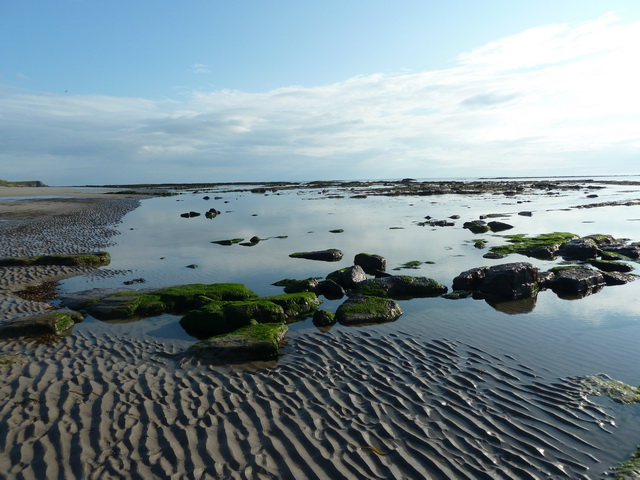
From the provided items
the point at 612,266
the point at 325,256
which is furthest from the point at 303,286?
the point at 612,266

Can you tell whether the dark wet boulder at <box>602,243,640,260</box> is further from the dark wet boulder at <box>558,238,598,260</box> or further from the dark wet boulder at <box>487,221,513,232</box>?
the dark wet boulder at <box>487,221,513,232</box>

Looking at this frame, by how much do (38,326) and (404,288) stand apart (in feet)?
43.3

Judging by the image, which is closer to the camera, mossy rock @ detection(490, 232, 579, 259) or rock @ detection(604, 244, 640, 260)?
rock @ detection(604, 244, 640, 260)

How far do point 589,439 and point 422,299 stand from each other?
30.7 feet

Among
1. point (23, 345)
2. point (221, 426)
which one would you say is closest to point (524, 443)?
point (221, 426)

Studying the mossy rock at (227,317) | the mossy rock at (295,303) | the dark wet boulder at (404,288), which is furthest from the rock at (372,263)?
the mossy rock at (227,317)

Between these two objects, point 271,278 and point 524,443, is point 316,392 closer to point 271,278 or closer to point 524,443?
point 524,443

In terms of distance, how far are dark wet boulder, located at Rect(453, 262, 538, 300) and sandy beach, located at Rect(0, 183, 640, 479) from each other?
610cm

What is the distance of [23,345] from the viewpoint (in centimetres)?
1096

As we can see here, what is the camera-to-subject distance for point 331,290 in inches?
682

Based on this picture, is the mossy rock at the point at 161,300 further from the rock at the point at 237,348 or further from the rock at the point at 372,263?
the rock at the point at 372,263

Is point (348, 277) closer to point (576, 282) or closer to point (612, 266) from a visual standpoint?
point (576, 282)

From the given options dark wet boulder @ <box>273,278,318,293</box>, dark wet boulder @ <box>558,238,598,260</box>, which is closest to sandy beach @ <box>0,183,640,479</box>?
dark wet boulder @ <box>273,278,318,293</box>

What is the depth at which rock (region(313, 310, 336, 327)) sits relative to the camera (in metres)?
13.4
